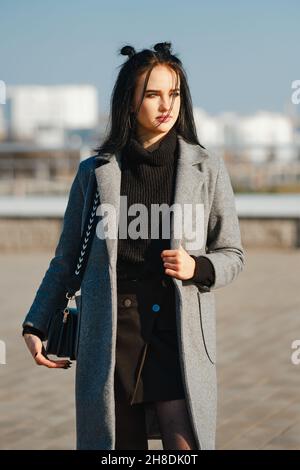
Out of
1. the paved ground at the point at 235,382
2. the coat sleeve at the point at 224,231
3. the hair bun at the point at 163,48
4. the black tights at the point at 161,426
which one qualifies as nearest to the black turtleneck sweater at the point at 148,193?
the coat sleeve at the point at 224,231

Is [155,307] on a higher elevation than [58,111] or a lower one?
lower

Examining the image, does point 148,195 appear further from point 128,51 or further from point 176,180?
point 128,51

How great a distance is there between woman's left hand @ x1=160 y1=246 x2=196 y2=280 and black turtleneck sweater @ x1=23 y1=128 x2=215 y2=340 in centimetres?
6

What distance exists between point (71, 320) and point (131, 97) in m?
0.66

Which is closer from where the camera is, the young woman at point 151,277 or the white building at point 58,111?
the young woman at point 151,277

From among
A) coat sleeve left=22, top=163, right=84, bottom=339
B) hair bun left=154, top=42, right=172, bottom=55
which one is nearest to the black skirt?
coat sleeve left=22, top=163, right=84, bottom=339

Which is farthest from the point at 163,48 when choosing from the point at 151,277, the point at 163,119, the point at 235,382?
the point at 235,382

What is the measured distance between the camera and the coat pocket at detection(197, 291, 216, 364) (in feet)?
9.58

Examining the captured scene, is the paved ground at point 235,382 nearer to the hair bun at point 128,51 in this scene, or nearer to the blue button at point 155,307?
the blue button at point 155,307

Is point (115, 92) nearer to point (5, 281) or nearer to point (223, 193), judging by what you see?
point (223, 193)

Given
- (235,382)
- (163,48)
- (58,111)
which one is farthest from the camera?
(58,111)

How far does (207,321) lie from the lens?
9.69ft

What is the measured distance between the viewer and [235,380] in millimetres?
6422

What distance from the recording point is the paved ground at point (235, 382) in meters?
5.17
